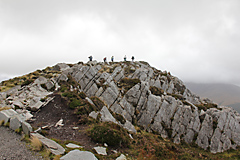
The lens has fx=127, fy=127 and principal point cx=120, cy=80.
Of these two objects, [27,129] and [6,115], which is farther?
[6,115]

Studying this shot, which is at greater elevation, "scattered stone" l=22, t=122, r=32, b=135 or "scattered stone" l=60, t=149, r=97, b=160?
"scattered stone" l=60, t=149, r=97, b=160

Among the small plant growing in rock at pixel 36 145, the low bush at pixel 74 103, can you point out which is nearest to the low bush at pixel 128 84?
the low bush at pixel 74 103

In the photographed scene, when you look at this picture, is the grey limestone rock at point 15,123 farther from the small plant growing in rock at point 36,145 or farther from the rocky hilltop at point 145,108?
the rocky hilltop at point 145,108

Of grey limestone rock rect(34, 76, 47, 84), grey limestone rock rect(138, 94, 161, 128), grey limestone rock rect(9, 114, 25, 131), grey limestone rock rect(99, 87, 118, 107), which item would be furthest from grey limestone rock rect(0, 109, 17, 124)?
grey limestone rock rect(138, 94, 161, 128)

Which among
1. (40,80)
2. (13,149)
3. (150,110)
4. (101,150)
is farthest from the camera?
(150,110)

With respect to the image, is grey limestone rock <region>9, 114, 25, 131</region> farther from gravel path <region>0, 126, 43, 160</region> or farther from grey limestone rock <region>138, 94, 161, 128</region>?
grey limestone rock <region>138, 94, 161, 128</region>

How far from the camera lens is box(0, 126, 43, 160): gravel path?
8484 millimetres

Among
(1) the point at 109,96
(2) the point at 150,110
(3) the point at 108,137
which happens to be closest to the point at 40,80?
(1) the point at 109,96

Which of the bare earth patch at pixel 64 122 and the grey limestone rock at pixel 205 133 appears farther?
the grey limestone rock at pixel 205 133

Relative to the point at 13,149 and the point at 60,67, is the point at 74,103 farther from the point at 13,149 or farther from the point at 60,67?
the point at 60,67

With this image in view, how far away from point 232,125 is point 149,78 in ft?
95.2

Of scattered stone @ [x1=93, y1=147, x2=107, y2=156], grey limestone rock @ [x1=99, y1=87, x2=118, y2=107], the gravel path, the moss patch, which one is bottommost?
the gravel path

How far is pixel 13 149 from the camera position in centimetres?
936

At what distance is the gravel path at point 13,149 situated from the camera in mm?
8484
